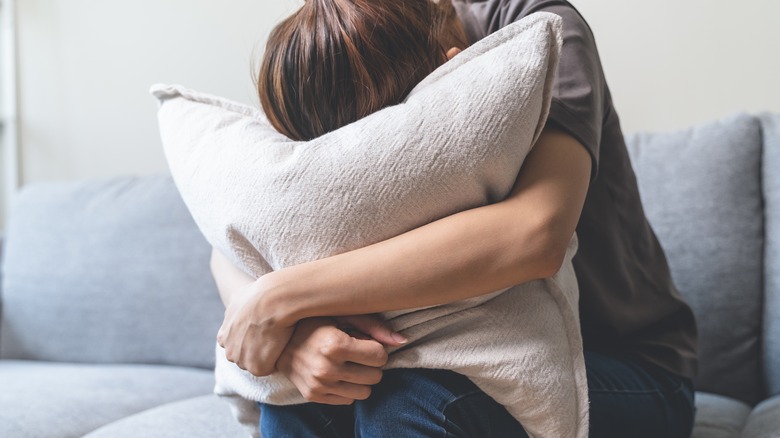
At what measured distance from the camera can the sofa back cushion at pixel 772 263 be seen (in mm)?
1174

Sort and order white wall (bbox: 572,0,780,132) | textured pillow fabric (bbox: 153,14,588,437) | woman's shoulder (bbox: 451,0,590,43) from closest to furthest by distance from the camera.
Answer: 1. textured pillow fabric (bbox: 153,14,588,437)
2. woman's shoulder (bbox: 451,0,590,43)
3. white wall (bbox: 572,0,780,132)

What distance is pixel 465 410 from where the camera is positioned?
714 mm

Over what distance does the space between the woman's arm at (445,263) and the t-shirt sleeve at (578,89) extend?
0.05 metres

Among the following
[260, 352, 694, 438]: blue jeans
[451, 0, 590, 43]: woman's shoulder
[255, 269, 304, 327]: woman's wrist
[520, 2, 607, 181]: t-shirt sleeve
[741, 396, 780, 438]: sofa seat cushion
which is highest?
[451, 0, 590, 43]: woman's shoulder

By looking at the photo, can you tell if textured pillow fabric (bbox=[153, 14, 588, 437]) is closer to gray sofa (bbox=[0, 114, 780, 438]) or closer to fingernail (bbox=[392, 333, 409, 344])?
fingernail (bbox=[392, 333, 409, 344])

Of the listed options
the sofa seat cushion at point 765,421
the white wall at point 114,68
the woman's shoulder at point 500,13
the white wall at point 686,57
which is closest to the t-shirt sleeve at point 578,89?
the woman's shoulder at point 500,13

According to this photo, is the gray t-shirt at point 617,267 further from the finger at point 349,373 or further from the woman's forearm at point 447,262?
the finger at point 349,373

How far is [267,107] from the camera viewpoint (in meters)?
0.87

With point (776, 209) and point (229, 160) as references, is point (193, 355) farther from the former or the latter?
point (776, 209)

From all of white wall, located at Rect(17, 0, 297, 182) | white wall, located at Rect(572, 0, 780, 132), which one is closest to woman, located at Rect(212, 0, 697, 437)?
white wall, located at Rect(572, 0, 780, 132)

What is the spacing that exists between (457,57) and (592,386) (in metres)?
0.39

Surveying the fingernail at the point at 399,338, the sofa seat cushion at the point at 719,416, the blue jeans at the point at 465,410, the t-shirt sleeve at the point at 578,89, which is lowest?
the sofa seat cushion at the point at 719,416

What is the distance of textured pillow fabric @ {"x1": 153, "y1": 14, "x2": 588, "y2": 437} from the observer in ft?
2.29

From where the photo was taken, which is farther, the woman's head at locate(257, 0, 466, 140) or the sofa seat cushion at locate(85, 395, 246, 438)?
the sofa seat cushion at locate(85, 395, 246, 438)
